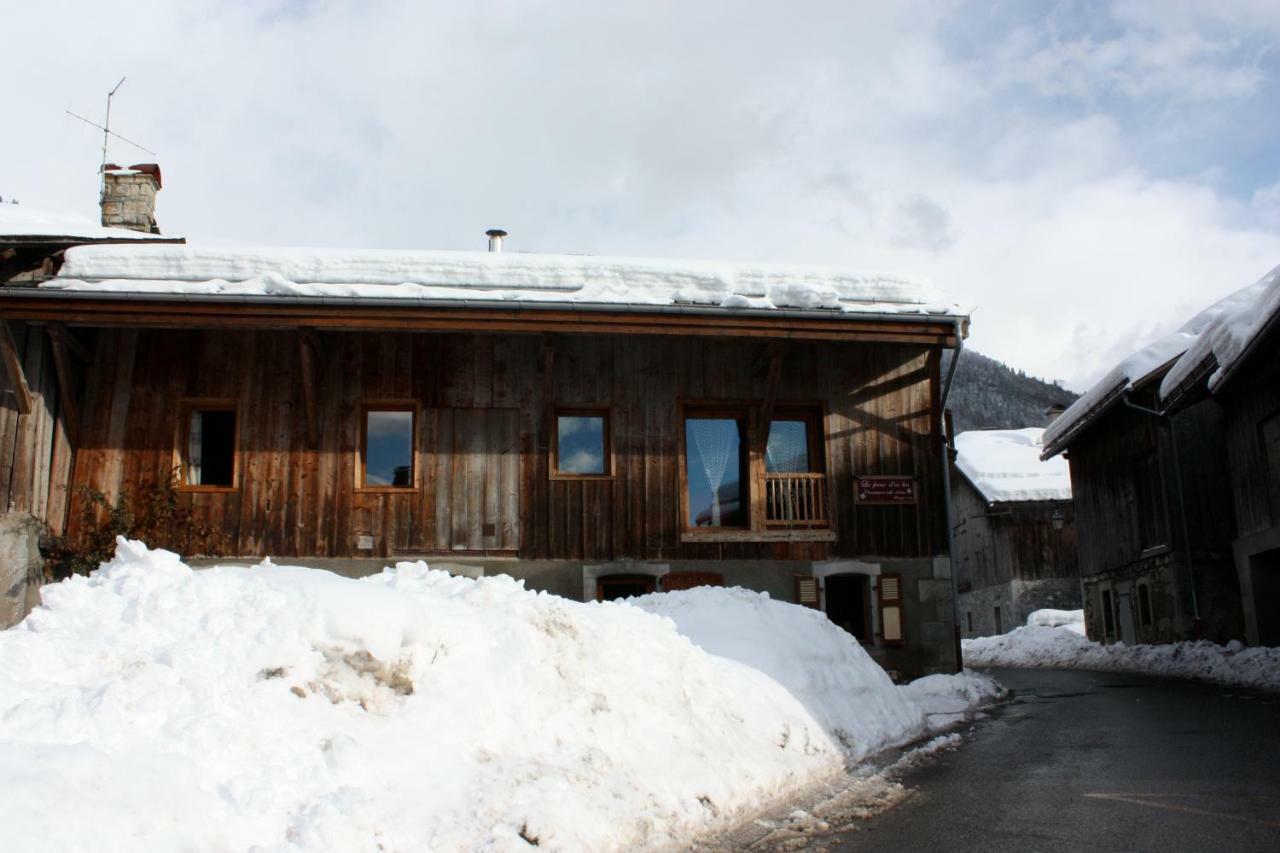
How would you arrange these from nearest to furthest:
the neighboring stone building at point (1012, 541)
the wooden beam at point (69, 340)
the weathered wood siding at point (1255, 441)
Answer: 1. the wooden beam at point (69, 340)
2. the weathered wood siding at point (1255, 441)
3. the neighboring stone building at point (1012, 541)

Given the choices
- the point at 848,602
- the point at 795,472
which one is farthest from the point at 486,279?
the point at 848,602

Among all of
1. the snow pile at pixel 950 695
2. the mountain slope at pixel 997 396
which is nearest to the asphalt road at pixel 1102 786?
the snow pile at pixel 950 695

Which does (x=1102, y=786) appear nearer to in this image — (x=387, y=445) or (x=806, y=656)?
(x=806, y=656)

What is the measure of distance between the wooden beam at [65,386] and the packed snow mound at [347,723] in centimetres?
916

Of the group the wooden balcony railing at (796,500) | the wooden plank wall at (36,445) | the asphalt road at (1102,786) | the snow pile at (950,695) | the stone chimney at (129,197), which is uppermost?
the stone chimney at (129,197)

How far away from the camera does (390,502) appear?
1583 centimetres

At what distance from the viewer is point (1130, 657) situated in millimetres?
22000

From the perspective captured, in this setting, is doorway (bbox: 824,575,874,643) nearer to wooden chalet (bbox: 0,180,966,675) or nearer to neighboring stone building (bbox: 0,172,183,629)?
wooden chalet (bbox: 0,180,966,675)

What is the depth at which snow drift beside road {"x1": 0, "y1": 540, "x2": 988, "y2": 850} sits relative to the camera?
4832 mm

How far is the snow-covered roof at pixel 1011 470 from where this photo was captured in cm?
3506

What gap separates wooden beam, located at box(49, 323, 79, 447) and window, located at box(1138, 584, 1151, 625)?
19.8 m

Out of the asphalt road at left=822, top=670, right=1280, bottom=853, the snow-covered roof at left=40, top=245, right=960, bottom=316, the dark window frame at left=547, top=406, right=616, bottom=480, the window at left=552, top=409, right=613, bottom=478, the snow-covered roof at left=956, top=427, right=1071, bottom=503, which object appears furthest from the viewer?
the snow-covered roof at left=956, top=427, right=1071, bottom=503

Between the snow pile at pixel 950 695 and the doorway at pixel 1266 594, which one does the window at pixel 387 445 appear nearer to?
the snow pile at pixel 950 695

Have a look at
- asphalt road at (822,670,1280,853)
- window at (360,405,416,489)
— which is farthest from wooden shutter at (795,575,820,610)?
window at (360,405,416,489)
